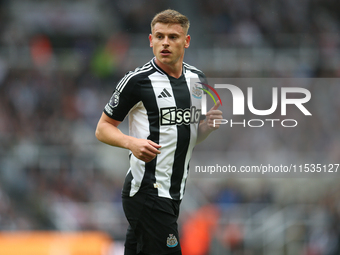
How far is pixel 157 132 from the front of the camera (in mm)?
3404

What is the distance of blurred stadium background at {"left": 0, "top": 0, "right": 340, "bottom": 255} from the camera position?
8750 millimetres

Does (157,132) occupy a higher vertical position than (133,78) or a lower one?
lower

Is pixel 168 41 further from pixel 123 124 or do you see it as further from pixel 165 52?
pixel 123 124

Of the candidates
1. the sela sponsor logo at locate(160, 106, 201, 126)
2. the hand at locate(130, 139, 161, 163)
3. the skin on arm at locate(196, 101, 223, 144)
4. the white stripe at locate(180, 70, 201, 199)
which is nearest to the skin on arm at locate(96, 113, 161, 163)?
the hand at locate(130, 139, 161, 163)

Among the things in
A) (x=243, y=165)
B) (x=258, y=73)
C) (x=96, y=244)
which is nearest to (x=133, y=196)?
(x=96, y=244)

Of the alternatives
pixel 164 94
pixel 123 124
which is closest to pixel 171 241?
pixel 164 94

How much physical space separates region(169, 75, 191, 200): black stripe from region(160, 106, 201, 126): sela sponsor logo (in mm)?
30

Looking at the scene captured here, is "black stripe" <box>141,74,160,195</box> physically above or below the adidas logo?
below

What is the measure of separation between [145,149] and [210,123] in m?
0.70

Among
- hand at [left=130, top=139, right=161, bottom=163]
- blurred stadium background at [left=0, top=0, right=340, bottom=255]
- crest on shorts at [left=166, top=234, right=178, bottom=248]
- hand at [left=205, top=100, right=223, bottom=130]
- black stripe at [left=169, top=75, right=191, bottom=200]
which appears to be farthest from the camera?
blurred stadium background at [left=0, top=0, right=340, bottom=255]

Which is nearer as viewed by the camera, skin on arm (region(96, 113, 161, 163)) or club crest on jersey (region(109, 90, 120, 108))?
skin on arm (region(96, 113, 161, 163))

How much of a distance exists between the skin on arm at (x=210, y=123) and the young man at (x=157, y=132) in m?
0.16

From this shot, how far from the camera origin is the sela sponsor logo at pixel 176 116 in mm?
3402

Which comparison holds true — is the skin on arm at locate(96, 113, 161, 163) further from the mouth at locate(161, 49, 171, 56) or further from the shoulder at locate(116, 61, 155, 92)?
the mouth at locate(161, 49, 171, 56)
